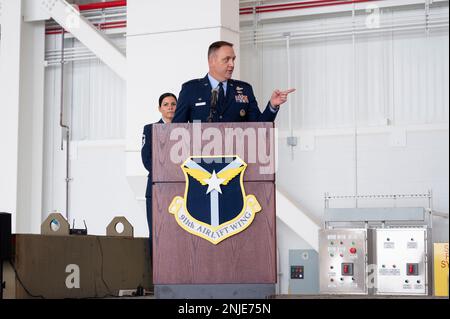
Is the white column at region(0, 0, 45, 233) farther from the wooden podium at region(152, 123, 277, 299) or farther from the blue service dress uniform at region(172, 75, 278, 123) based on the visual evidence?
the wooden podium at region(152, 123, 277, 299)

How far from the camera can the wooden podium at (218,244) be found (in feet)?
10.4

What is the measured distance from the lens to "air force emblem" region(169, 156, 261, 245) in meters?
3.19

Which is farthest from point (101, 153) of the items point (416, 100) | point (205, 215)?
point (205, 215)

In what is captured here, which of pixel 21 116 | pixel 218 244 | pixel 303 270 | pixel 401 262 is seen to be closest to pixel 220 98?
pixel 218 244

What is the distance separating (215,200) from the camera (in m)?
3.20

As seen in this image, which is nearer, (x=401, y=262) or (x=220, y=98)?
(x=220, y=98)

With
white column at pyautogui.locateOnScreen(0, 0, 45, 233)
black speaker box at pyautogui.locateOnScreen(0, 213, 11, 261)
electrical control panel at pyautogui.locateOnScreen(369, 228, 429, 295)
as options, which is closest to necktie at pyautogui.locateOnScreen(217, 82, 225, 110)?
black speaker box at pyautogui.locateOnScreen(0, 213, 11, 261)

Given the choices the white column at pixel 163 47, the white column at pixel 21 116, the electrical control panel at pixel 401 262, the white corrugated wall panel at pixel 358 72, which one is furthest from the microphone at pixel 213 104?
the white column at pixel 21 116

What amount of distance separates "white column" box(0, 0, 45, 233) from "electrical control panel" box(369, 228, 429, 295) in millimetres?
3743

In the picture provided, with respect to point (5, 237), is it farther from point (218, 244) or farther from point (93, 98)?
point (93, 98)

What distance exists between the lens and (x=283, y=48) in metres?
8.75

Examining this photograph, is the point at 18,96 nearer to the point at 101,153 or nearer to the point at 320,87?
the point at 101,153

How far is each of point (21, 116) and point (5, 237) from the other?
18.8 feet
